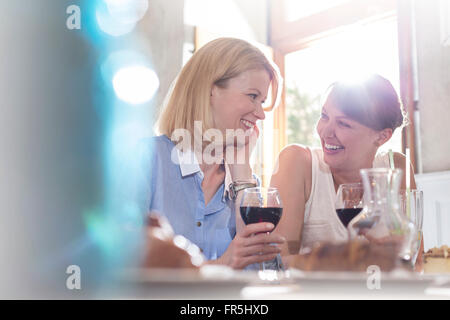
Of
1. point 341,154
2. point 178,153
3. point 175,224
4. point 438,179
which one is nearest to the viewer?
point 175,224

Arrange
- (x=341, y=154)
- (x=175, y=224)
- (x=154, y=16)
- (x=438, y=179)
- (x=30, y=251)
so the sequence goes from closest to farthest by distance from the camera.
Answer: (x=30, y=251) < (x=175, y=224) < (x=341, y=154) < (x=438, y=179) < (x=154, y=16)

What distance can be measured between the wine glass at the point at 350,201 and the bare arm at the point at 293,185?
1.55 feet

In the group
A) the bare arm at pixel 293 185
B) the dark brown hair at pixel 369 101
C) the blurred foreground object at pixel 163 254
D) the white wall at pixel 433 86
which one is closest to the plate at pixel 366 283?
the blurred foreground object at pixel 163 254

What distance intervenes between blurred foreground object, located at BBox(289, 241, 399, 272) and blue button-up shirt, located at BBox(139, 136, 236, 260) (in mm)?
648

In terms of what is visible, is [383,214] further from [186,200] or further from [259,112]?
[259,112]

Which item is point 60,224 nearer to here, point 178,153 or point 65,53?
point 65,53

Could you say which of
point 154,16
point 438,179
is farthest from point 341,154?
point 154,16

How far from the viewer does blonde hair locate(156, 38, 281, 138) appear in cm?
132

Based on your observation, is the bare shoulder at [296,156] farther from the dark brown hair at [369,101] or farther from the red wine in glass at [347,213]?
the red wine in glass at [347,213]

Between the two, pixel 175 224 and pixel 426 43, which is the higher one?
pixel 426 43

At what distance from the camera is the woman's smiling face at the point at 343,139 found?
143 centimetres
